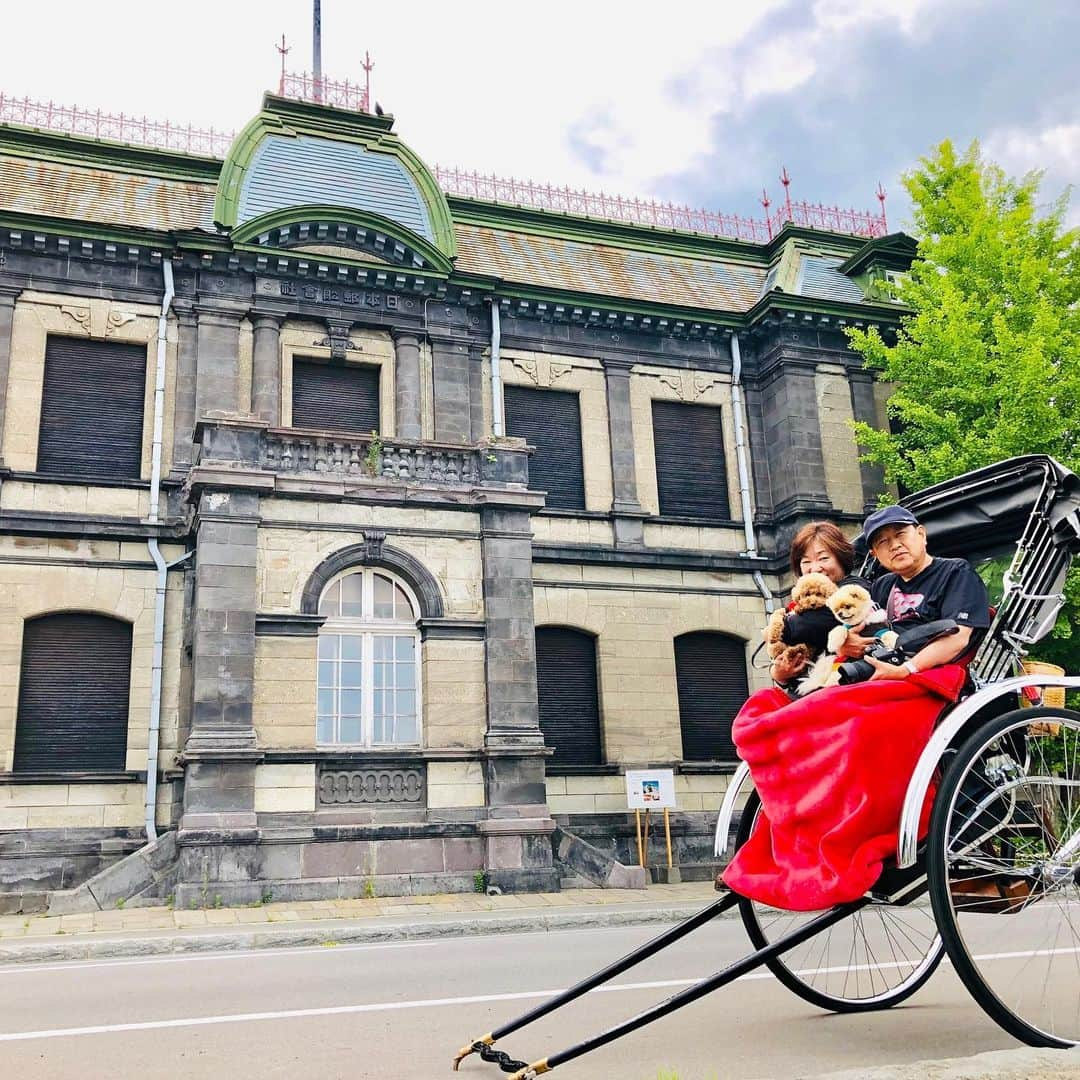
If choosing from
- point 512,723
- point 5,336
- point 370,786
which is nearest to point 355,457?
point 512,723

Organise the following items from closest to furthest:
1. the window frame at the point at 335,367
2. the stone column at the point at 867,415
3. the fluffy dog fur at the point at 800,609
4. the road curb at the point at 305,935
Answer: the fluffy dog fur at the point at 800,609 < the road curb at the point at 305,935 < the window frame at the point at 335,367 < the stone column at the point at 867,415

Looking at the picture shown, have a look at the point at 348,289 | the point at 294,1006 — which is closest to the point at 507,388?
the point at 348,289

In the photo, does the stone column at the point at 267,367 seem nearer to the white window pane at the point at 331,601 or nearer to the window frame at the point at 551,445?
the white window pane at the point at 331,601

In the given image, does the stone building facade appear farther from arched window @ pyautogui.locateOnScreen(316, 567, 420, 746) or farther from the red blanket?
the red blanket

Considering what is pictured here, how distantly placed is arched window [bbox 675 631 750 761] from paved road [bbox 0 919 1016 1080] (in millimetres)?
12375

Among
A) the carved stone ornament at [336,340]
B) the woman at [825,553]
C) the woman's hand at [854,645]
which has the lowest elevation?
the woman's hand at [854,645]

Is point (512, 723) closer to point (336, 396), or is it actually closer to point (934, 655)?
point (336, 396)

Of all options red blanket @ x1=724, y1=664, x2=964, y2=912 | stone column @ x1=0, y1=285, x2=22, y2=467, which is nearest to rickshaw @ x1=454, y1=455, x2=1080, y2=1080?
red blanket @ x1=724, y1=664, x2=964, y2=912

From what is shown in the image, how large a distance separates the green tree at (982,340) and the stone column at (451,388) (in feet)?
24.5

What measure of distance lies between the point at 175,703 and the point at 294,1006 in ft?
39.8

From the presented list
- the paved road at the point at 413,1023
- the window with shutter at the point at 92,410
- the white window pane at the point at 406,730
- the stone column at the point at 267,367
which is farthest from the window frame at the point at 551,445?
the paved road at the point at 413,1023

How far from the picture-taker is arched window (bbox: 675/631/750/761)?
21.9m

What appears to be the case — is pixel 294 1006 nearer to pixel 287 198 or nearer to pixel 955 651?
pixel 955 651

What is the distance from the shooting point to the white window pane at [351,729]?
1682 cm
